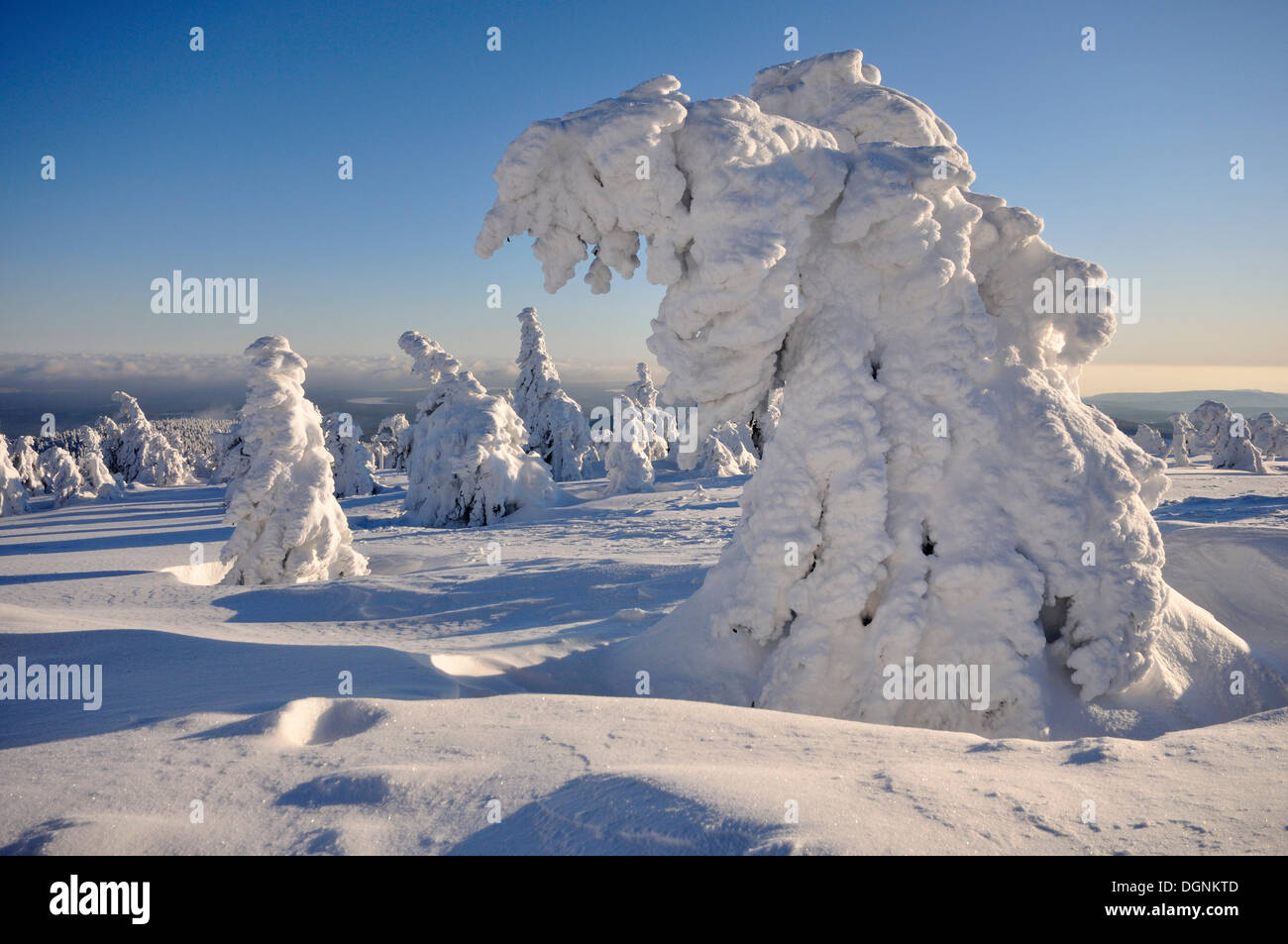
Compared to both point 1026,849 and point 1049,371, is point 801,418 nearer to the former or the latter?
point 1049,371

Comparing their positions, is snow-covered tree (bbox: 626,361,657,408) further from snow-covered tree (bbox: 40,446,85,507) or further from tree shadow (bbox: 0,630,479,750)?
tree shadow (bbox: 0,630,479,750)

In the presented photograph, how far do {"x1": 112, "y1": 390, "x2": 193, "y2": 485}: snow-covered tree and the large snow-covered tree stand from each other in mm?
50382

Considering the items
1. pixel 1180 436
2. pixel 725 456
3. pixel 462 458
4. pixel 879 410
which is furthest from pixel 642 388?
pixel 879 410

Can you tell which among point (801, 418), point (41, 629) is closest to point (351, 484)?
point (41, 629)

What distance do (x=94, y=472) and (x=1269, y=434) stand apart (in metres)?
71.1

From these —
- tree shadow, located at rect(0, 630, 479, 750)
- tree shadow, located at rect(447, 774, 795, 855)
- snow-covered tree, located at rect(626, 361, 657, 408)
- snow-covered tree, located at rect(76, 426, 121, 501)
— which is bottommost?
tree shadow, located at rect(0, 630, 479, 750)

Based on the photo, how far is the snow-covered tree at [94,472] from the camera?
33.3 meters

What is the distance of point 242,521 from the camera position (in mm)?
12992

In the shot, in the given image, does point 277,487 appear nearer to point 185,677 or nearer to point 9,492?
point 185,677

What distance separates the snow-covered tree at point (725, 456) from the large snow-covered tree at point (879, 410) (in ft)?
91.6

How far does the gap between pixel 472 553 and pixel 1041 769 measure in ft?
41.8

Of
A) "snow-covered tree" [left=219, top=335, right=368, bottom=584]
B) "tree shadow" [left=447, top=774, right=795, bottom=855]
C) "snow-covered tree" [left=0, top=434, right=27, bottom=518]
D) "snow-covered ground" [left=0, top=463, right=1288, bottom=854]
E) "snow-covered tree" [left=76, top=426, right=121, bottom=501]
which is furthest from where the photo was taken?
"snow-covered tree" [left=76, top=426, right=121, bottom=501]

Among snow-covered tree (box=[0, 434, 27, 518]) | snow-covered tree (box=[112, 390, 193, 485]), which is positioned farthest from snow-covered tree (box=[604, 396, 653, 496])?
snow-covered tree (box=[112, 390, 193, 485])

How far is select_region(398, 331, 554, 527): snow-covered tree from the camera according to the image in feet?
73.2
